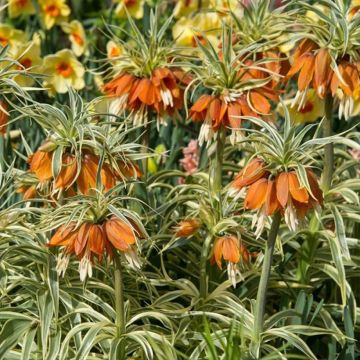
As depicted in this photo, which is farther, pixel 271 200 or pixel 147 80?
pixel 147 80

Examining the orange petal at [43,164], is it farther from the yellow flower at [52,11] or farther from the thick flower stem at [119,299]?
the yellow flower at [52,11]

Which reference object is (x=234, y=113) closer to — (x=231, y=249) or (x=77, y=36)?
(x=231, y=249)

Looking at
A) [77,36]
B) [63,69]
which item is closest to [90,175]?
[63,69]

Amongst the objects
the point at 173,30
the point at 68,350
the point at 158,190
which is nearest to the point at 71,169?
the point at 68,350

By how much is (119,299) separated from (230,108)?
2.05 feet

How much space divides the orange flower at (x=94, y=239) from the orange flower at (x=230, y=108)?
57 cm

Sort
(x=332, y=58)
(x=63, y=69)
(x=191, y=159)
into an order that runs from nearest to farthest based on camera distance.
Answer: (x=332, y=58), (x=191, y=159), (x=63, y=69)

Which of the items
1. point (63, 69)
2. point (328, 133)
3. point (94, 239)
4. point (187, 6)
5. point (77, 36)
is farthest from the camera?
point (187, 6)

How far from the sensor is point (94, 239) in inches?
89.7

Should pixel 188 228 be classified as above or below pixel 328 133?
below

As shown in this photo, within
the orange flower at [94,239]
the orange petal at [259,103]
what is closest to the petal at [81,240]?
the orange flower at [94,239]

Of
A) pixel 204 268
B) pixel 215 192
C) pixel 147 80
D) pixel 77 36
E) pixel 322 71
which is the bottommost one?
pixel 77 36

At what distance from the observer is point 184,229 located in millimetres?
2818

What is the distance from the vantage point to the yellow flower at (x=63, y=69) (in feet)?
14.6
